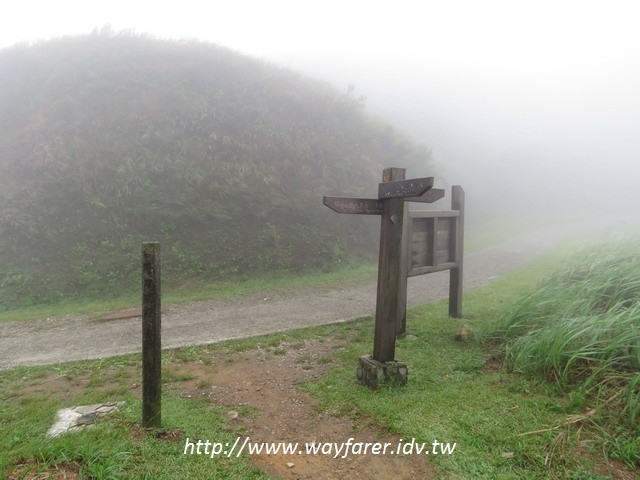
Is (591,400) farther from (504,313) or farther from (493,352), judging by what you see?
(504,313)

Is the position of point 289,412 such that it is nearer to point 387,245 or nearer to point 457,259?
point 387,245

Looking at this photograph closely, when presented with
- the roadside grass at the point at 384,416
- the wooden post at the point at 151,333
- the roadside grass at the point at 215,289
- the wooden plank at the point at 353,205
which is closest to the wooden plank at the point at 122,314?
the roadside grass at the point at 215,289

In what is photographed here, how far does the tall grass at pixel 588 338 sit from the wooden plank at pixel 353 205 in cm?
215

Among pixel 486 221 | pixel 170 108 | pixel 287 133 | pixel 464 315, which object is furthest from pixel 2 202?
pixel 486 221

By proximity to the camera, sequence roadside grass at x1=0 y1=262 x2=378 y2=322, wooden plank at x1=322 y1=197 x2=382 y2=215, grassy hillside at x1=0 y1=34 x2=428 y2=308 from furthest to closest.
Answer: grassy hillside at x1=0 y1=34 x2=428 y2=308
roadside grass at x1=0 y1=262 x2=378 y2=322
wooden plank at x1=322 y1=197 x2=382 y2=215

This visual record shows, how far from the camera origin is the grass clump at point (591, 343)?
9.88ft

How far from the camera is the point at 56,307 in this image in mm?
8242

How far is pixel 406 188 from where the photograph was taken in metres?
3.71

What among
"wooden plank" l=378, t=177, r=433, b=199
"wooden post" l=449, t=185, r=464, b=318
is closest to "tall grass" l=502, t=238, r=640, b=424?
"wooden post" l=449, t=185, r=464, b=318

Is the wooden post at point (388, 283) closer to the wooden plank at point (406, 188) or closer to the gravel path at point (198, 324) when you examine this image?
the wooden plank at point (406, 188)

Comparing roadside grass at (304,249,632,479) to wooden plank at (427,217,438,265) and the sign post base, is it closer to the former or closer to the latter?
the sign post base

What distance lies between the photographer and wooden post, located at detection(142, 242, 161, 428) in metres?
2.97

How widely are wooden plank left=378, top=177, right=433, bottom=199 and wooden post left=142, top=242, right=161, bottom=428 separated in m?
2.23

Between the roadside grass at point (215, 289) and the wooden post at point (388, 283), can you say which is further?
the roadside grass at point (215, 289)
